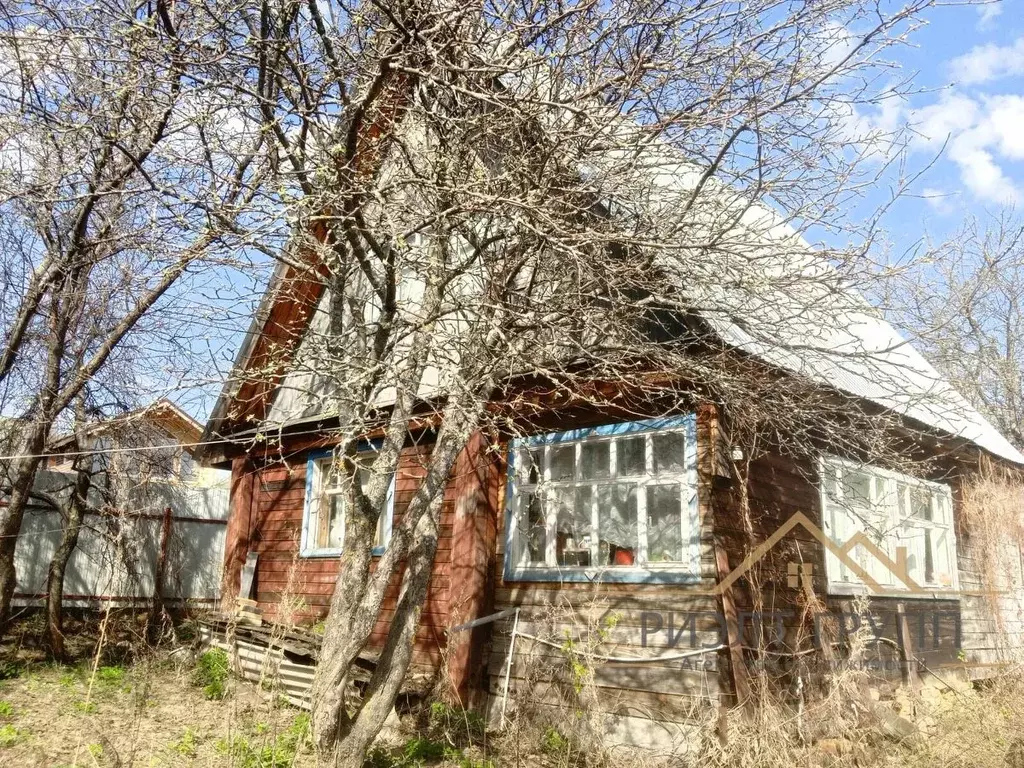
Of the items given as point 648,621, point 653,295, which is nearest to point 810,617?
point 648,621

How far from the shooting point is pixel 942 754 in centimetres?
638

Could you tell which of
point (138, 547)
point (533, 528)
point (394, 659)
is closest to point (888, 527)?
point (533, 528)

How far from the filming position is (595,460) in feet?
27.5

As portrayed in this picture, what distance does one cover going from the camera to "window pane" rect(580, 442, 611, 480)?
A: 827 centimetres

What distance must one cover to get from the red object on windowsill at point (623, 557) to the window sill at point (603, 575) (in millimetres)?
149

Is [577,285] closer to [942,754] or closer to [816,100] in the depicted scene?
[816,100]

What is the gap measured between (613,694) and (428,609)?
2460 millimetres

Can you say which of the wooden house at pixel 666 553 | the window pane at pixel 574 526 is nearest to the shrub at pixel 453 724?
the wooden house at pixel 666 553

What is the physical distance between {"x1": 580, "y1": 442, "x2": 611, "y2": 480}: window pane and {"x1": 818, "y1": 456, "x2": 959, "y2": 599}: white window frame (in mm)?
2009

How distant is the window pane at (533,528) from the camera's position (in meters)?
8.55

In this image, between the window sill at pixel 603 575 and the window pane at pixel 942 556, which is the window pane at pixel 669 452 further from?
the window pane at pixel 942 556

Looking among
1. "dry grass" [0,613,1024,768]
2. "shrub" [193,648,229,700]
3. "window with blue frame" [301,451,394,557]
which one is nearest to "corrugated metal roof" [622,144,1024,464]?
"dry grass" [0,613,1024,768]

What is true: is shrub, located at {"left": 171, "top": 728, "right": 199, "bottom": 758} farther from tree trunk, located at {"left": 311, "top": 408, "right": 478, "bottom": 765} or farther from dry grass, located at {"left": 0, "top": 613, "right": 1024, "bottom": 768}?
tree trunk, located at {"left": 311, "top": 408, "right": 478, "bottom": 765}

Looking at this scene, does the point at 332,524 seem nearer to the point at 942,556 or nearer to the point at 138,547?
A: the point at 138,547
